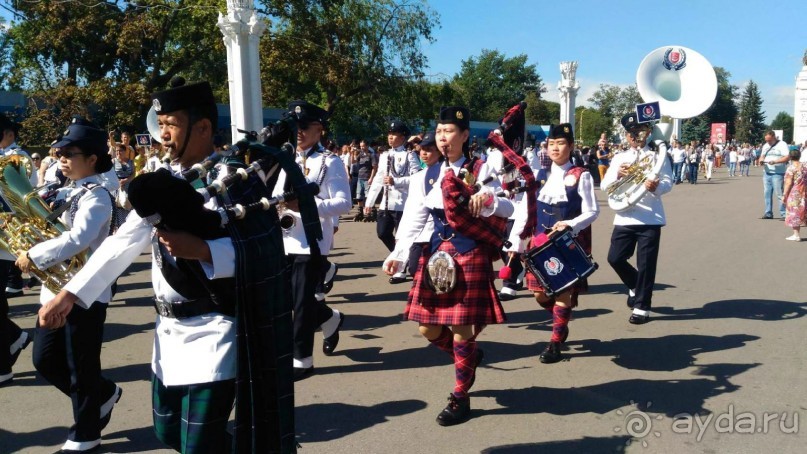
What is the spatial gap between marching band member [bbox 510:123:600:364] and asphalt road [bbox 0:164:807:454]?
1.22ft

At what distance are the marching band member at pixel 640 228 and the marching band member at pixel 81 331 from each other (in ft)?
16.4

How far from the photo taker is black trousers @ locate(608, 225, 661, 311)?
262 inches

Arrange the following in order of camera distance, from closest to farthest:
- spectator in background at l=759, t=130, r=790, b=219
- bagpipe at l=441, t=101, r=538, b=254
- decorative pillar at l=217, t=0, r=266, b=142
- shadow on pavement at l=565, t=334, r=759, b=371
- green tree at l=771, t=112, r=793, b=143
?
1. bagpipe at l=441, t=101, r=538, b=254
2. shadow on pavement at l=565, t=334, r=759, b=371
3. decorative pillar at l=217, t=0, r=266, b=142
4. spectator in background at l=759, t=130, r=790, b=219
5. green tree at l=771, t=112, r=793, b=143

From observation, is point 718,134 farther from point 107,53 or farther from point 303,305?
point 303,305

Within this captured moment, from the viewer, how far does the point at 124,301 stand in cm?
800

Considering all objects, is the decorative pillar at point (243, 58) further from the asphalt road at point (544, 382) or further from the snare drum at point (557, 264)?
the snare drum at point (557, 264)

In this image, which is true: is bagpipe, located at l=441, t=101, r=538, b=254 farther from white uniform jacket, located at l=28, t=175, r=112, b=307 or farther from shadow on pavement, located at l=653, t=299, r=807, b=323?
shadow on pavement, located at l=653, t=299, r=807, b=323

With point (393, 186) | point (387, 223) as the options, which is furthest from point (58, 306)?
point (387, 223)

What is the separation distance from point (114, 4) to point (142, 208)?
2406 centimetres

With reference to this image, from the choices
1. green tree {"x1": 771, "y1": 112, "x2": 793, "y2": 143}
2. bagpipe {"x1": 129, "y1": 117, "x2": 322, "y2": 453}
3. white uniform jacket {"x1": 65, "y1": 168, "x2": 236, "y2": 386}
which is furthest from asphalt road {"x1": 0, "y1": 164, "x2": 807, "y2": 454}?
green tree {"x1": 771, "y1": 112, "x2": 793, "y2": 143}

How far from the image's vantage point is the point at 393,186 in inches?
356

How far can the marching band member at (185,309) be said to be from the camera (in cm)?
244

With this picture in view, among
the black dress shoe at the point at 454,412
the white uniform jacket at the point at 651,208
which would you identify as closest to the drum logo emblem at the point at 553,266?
the black dress shoe at the point at 454,412

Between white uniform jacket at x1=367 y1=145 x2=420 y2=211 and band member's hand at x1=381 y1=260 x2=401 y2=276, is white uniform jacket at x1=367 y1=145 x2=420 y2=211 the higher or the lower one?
the higher one
